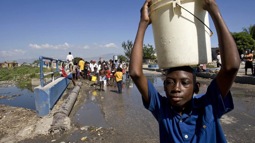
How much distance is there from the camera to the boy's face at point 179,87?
78.6 inches

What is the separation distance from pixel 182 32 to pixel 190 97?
0.50m

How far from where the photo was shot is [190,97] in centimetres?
205

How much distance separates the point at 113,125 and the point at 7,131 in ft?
7.89

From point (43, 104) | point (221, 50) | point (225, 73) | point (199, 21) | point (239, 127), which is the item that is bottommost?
point (239, 127)

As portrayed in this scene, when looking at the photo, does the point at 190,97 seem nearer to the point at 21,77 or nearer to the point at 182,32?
the point at 182,32

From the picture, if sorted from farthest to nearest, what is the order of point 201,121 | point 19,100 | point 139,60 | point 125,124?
point 19,100, point 125,124, point 139,60, point 201,121

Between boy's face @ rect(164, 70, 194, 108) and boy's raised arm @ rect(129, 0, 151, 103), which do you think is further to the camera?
boy's raised arm @ rect(129, 0, 151, 103)

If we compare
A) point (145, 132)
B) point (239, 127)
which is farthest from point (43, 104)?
point (239, 127)

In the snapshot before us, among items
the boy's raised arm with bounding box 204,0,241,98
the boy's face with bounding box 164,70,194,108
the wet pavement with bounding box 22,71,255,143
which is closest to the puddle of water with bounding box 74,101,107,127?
A: the wet pavement with bounding box 22,71,255,143

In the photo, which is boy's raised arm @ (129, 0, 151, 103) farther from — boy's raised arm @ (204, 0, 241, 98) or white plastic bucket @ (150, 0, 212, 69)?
boy's raised arm @ (204, 0, 241, 98)

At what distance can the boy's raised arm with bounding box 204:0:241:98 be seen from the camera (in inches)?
71.0

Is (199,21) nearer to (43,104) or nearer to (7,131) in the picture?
(7,131)

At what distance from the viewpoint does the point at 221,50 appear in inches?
72.7

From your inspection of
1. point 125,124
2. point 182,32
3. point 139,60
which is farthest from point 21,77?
point 182,32
